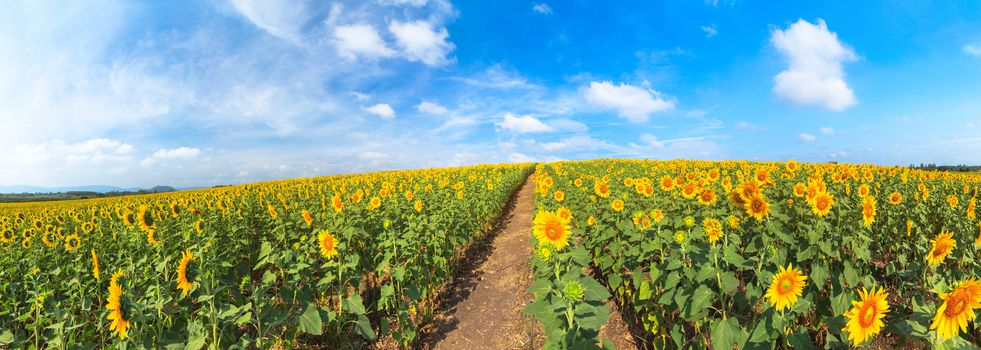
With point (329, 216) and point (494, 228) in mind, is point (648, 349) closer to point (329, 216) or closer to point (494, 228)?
point (329, 216)

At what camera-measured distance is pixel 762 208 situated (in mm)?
4375

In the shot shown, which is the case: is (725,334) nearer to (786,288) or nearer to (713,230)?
(786,288)

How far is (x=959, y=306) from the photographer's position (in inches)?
85.7

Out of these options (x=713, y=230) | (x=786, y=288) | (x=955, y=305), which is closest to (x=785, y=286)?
(x=786, y=288)

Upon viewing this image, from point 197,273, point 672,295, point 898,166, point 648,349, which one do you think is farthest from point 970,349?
point 898,166

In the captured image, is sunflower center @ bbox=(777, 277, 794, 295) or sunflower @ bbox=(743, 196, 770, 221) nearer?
sunflower center @ bbox=(777, 277, 794, 295)

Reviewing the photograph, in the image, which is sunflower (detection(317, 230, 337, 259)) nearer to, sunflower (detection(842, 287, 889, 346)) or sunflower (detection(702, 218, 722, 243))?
sunflower (detection(702, 218, 722, 243))

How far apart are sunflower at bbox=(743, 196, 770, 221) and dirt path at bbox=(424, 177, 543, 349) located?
3.18m

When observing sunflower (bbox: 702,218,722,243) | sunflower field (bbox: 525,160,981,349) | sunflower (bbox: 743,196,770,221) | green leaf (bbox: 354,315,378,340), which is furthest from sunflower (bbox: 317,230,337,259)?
sunflower (bbox: 743,196,770,221)

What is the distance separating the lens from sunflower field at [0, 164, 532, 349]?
3.35m

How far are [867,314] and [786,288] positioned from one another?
466 millimetres

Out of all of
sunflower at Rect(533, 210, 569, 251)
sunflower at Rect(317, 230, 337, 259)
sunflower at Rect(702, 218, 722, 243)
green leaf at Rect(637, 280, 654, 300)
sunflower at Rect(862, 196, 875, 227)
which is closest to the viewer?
sunflower at Rect(533, 210, 569, 251)

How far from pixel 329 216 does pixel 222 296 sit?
6.68 feet

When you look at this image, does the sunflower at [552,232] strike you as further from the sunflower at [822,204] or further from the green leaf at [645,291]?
the sunflower at [822,204]
